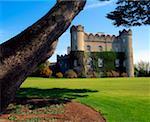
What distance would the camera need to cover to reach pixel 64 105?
53.0ft

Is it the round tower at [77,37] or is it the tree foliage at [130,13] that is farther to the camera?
the round tower at [77,37]

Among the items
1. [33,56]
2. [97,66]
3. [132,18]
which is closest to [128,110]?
[33,56]

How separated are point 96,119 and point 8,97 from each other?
611cm

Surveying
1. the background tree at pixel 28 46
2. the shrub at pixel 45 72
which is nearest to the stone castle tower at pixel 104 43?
the shrub at pixel 45 72

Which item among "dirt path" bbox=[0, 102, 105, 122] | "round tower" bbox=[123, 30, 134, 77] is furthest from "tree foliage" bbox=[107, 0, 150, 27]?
"round tower" bbox=[123, 30, 134, 77]

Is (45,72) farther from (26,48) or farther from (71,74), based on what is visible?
(26,48)

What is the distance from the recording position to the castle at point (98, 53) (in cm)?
6988

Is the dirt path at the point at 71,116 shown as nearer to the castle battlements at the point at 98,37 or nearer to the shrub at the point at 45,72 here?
the shrub at the point at 45,72

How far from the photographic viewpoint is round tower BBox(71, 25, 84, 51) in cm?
7321

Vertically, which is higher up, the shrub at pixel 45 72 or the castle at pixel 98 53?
the castle at pixel 98 53

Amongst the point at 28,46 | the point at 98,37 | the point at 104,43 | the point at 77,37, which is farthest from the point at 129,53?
the point at 28,46

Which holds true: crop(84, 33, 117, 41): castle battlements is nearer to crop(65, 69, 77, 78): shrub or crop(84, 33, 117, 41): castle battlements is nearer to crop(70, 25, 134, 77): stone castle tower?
crop(70, 25, 134, 77): stone castle tower

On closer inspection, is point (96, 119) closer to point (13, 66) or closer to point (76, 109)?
point (76, 109)

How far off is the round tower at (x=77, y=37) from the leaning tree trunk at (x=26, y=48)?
63.0m
